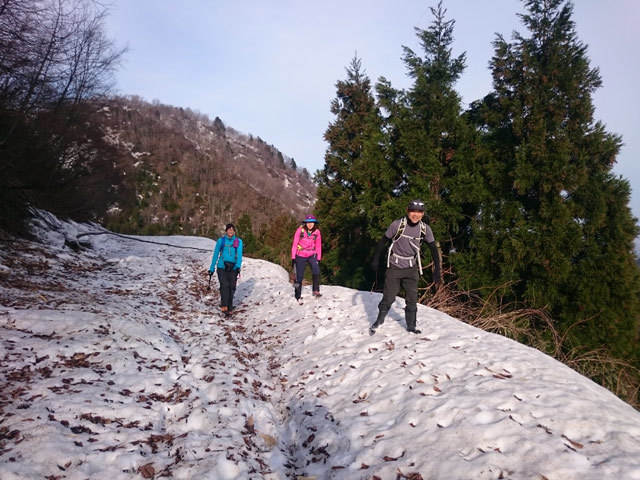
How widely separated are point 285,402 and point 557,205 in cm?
1123

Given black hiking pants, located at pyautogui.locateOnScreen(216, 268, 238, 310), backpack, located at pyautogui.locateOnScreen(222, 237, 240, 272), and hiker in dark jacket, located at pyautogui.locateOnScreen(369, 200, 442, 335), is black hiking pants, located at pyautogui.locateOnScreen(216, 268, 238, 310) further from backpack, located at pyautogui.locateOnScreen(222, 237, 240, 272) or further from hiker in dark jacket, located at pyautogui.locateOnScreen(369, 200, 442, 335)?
hiker in dark jacket, located at pyautogui.locateOnScreen(369, 200, 442, 335)

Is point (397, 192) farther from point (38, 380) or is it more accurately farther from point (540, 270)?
point (38, 380)

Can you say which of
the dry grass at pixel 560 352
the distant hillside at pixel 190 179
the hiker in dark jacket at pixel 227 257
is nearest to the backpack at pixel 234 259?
the hiker in dark jacket at pixel 227 257

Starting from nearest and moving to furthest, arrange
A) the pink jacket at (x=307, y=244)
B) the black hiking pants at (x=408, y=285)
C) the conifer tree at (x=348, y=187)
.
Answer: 1. the black hiking pants at (x=408, y=285)
2. the pink jacket at (x=307, y=244)
3. the conifer tree at (x=348, y=187)

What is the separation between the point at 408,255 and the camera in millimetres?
5891

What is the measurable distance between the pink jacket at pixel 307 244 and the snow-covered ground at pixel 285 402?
2114 mm

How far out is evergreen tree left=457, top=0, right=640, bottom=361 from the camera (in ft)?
35.0

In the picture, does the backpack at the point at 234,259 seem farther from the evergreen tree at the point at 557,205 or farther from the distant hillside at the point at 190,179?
the distant hillside at the point at 190,179

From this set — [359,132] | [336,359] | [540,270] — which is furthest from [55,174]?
[540,270]

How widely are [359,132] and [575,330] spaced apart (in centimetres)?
1558

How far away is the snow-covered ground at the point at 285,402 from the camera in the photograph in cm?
296

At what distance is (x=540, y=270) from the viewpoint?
1128 centimetres

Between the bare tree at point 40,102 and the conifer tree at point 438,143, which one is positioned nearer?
the bare tree at point 40,102

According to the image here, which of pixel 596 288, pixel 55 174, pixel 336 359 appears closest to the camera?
pixel 336 359
